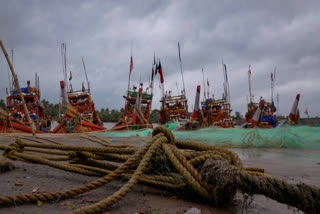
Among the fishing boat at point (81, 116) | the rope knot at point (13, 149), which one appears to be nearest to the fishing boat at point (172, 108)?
the fishing boat at point (81, 116)

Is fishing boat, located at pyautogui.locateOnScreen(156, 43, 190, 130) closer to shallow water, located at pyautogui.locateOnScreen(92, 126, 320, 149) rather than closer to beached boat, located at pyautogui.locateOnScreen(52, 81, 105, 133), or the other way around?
beached boat, located at pyautogui.locateOnScreen(52, 81, 105, 133)

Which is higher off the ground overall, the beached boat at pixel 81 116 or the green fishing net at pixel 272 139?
the beached boat at pixel 81 116

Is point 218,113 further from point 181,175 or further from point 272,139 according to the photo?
point 181,175

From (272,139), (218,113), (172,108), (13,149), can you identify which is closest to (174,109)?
(172,108)

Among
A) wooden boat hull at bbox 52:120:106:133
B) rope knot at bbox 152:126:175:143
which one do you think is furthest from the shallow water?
wooden boat hull at bbox 52:120:106:133

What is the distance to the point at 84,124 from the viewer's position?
11.7 metres

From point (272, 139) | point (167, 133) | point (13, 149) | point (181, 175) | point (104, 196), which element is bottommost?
point (272, 139)

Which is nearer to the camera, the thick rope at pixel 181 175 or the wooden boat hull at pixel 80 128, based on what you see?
the thick rope at pixel 181 175

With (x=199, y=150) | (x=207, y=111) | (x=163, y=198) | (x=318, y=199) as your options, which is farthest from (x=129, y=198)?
Answer: (x=207, y=111)

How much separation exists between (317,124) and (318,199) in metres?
7.48

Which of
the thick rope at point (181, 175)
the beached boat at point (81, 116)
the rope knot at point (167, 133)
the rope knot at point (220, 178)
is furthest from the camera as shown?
the beached boat at point (81, 116)

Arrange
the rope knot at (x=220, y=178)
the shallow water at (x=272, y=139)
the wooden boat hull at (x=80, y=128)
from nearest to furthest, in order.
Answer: the rope knot at (x=220, y=178) < the shallow water at (x=272, y=139) < the wooden boat hull at (x=80, y=128)

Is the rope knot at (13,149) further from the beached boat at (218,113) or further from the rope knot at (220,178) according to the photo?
the beached boat at (218,113)

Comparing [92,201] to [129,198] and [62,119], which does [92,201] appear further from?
[62,119]
